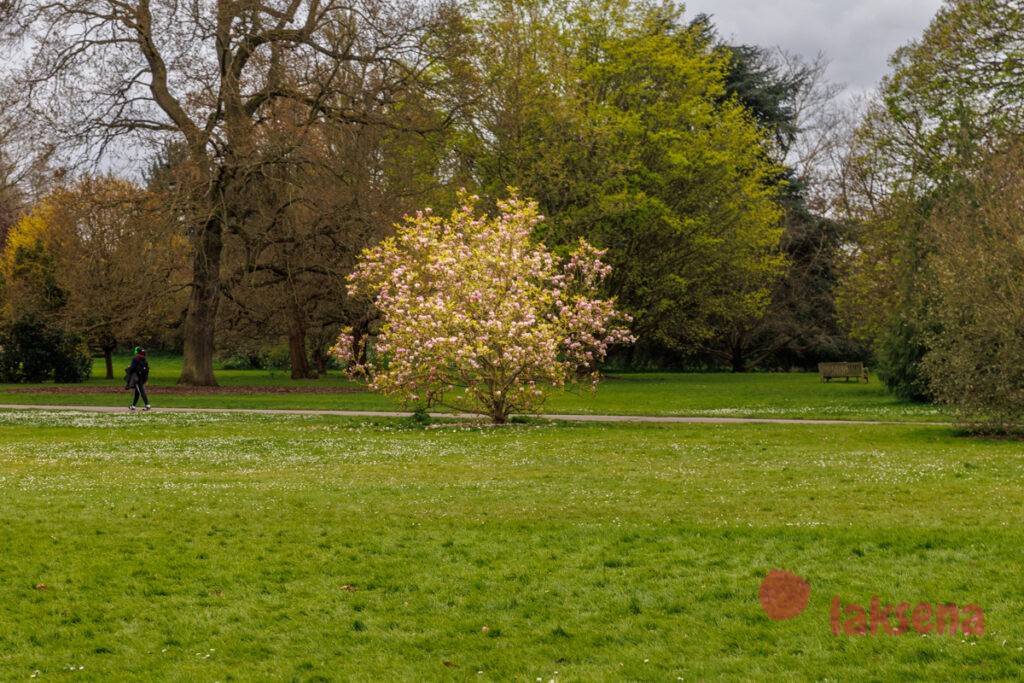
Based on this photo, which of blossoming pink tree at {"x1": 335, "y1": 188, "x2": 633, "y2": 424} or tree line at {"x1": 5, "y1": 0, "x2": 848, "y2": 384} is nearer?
blossoming pink tree at {"x1": 335, "y1": 188, "x2": 633, "y2": 424}

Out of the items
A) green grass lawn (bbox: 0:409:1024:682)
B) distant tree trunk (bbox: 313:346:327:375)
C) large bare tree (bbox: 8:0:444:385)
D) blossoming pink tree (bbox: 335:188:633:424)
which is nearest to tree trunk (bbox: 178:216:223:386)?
large bare tree (bbox: 8:0:444:385)

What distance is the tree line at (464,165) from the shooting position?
31469mm

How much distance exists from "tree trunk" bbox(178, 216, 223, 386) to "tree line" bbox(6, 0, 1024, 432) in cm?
9

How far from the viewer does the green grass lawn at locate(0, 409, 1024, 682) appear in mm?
6996

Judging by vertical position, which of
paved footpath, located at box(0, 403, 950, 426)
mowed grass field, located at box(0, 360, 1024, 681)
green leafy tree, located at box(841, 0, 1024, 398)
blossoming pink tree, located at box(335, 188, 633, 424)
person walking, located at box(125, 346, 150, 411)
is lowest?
mowed grass field, located at box(0, 360, 1024, 681)

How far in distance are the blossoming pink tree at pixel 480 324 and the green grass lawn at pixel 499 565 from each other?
20.3 ft

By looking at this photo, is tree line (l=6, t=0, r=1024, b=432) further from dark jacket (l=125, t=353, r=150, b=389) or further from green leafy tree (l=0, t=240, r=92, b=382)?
dark jacket (l=125, t=353, r=150, b=389)

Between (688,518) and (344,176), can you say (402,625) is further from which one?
(344,176)

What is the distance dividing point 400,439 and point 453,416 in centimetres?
621

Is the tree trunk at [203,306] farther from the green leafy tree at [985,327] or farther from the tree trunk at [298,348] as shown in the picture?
the green leafy tree at [985,327]

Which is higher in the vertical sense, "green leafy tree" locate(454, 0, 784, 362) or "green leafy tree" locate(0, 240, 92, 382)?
"green leafy tree" locate(454, 0, 784, 362)

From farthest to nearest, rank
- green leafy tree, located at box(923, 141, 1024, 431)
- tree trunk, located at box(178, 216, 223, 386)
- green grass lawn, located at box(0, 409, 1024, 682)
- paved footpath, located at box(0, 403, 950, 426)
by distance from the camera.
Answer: tree trunk, located at box(178, 216, 223, 386) → paved footpath, located at box(0, 403, 950, 426) → green leafy tree, located at box(923, 141, 1024, 431) → green grass lawn, located at box(0, 409, 1024, 682)

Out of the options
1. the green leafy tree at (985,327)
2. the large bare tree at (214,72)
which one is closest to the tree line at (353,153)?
the large bare tree at (214,72)

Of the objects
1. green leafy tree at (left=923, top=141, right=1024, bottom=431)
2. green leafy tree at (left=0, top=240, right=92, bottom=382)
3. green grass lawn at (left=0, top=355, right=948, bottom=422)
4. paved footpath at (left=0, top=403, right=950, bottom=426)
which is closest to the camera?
green leafy tree at (left=923, top=141, right=1024, bottom=431)
